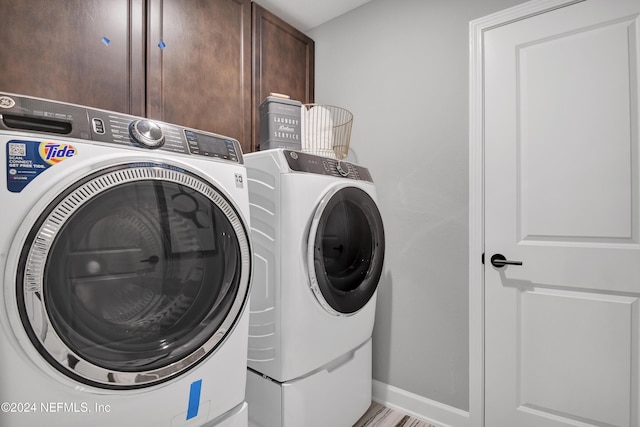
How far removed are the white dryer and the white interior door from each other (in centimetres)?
70

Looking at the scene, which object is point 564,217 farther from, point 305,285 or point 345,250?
point 305,285

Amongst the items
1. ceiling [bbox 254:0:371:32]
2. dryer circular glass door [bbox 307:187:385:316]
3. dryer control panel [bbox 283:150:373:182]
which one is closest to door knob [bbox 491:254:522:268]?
dryer circular glass door [bbox 307:187:385:316]

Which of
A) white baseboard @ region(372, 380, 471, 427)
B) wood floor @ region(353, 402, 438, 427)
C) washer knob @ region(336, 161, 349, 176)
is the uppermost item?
washer knob @ region(336, 161, 349, 176)

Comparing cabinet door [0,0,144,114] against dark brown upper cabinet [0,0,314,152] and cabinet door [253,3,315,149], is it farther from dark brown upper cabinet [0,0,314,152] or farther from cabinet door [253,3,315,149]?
cabinet door [253,3,315,149]

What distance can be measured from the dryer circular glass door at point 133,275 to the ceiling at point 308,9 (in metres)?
1.60

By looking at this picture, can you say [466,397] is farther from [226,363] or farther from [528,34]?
[528,34]

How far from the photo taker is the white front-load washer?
654mm

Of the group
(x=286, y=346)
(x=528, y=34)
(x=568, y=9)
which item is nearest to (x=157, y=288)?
(x=286, y=346)

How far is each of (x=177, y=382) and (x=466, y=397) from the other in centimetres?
146

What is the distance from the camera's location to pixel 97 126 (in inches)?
30.9

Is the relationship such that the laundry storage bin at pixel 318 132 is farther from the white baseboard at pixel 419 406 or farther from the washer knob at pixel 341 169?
the white baseboard at pixel 419 406

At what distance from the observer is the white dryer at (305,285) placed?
1.22 m

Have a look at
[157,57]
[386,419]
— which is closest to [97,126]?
[157,57]

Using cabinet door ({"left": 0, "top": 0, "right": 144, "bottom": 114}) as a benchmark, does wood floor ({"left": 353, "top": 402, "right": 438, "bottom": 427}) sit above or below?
below
